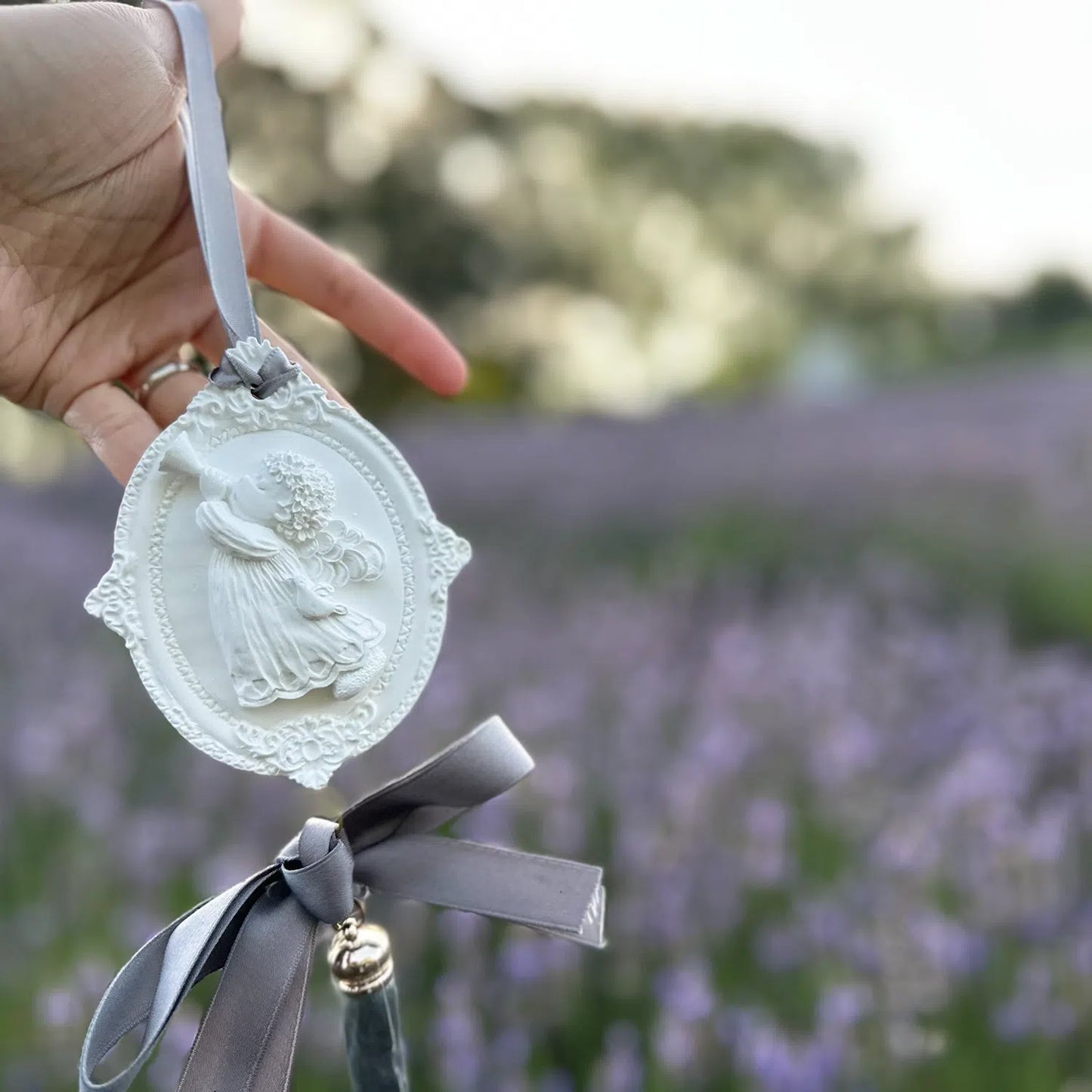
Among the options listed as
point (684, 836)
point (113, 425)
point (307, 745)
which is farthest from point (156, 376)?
point (684, 836)

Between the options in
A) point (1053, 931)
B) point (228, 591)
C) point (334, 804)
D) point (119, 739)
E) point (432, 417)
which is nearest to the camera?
point (228, 591)

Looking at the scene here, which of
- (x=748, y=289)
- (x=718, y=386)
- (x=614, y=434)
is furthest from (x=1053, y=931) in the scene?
(x=748, y=289)

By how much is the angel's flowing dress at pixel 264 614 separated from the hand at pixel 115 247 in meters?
0.18

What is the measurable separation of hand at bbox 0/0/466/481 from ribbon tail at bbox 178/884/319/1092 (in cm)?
35

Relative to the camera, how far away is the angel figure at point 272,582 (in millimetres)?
674

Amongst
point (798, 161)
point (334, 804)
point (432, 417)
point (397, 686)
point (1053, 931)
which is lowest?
point (432, 417)

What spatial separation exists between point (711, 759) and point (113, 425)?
1061 mm

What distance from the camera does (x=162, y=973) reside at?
652 millimetres

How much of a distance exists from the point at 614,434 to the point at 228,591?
366cm

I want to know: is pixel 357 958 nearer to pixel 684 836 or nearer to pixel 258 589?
pixel 258 589

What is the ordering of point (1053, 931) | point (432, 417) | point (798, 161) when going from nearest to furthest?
point (1053, 931)
point (432, 417)
point (798, 161)

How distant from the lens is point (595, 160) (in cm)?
1006

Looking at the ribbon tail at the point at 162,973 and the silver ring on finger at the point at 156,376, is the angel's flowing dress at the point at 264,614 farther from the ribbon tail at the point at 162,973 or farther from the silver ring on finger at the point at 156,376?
the silver ring on finger at the point at 156,376

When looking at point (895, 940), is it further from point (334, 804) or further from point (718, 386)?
point (718, 386)
